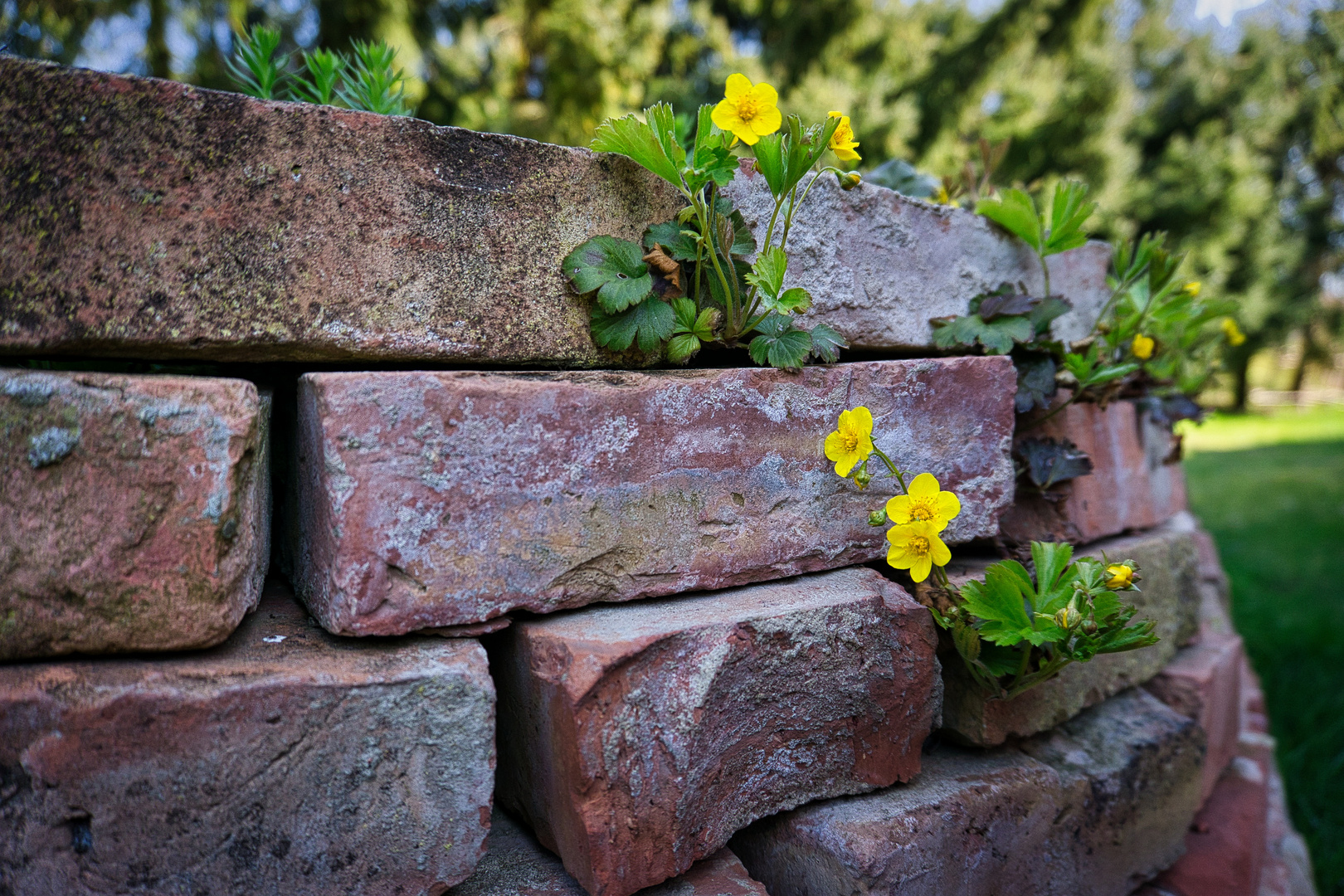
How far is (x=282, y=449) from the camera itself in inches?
55.9

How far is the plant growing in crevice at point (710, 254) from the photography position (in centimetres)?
128

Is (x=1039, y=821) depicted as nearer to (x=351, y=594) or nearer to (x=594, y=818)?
(x=594, y=818)

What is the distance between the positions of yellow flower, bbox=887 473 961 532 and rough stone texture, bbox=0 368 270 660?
1.05 metres

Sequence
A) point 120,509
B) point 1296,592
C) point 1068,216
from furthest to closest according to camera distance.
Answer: point 1296,592 → point 1068,216 → point 120,509

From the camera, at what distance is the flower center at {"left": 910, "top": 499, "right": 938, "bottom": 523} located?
1387 millimetres

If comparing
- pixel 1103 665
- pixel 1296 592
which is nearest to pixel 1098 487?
pixel 1103 665

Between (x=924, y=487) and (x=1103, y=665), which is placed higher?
(x=924, y=487)

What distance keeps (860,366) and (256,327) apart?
3.38 ft

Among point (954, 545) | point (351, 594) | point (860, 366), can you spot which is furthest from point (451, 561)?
point (954, 545)

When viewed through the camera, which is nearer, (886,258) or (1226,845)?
(886,258)

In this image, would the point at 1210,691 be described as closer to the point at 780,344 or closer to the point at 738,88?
the point at 780,344

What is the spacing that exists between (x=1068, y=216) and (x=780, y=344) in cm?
86

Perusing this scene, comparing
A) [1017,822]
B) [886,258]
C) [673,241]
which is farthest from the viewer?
[886,258]

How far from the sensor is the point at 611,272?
1309mm
